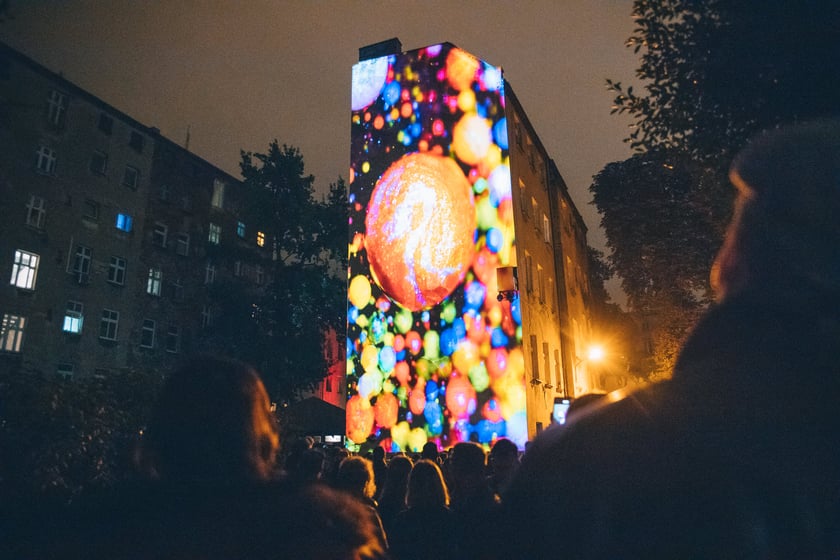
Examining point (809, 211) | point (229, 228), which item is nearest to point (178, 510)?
point (809, 211)

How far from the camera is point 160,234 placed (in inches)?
1227

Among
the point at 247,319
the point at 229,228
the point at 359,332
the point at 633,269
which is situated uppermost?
the point at 229,228

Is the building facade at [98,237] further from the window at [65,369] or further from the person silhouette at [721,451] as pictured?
the person silhouette at [721,451]

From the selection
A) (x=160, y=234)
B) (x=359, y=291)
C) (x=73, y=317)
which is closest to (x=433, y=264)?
(x=359, y=291)

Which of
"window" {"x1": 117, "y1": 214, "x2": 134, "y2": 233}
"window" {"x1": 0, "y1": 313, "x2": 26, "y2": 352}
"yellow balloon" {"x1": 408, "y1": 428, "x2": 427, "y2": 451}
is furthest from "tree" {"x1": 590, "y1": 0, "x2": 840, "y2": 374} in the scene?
"window" {"x1": 117, "y1": 214, "x2": 134, "y2": 233}

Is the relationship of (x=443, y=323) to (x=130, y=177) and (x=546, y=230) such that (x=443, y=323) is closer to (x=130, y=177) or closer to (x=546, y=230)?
(x=546, y=230)

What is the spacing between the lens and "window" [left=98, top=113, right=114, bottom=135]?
2839 centimetres

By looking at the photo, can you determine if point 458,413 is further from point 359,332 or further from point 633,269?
point 633,269

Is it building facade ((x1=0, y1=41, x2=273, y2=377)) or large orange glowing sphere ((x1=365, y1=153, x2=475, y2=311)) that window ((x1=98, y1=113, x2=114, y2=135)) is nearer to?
building facade ((x1=0, y1=41, x2=273, y2=377))

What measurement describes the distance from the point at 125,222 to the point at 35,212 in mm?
4908

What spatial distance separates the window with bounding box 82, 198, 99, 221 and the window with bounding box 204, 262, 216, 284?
7669 millimetres

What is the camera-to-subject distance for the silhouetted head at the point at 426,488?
4602 mm

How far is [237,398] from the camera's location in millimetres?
2217

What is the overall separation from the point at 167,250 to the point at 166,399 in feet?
106
